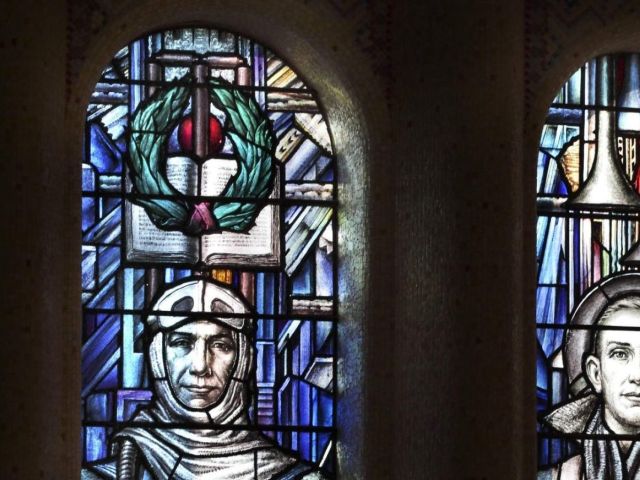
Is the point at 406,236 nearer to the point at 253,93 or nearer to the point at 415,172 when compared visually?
the point at 415,172

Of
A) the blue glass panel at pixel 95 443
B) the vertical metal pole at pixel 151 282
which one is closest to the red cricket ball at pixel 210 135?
the vertical metal pole at pixel 151 282

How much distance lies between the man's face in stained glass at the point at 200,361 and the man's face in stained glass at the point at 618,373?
2.12 meters

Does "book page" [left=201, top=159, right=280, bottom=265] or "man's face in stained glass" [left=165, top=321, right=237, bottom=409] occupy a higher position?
"book page" [left=201, top=159, right=280, bottom=265]

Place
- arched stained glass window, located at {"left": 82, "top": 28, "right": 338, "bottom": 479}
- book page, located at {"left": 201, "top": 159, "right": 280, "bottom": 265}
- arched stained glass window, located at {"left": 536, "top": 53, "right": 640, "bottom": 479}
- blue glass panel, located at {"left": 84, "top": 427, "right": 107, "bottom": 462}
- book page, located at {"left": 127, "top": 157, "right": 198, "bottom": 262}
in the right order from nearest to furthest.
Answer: blue glass panel, located at {"left": 84, "top": 427, "right": 107, "bottom": 462}, arched stained glass window, located at {"left": 82, "top": 28, "right": 338, "bottom": 479}, book page, located at {"left": 127, "top": 157, "right": 198, "bottom": 262}, book page, located at {"left": 201, "top": 159, "right": 280, "bottom": 265}, arched stained glass window, located at {"left": 536, "top": 53, "right": 640, "bottom": 479}

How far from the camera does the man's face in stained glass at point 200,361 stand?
1218cm

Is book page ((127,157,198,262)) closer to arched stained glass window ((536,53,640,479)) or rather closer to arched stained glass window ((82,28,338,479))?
arched stained glass window ((82,28,338,479))

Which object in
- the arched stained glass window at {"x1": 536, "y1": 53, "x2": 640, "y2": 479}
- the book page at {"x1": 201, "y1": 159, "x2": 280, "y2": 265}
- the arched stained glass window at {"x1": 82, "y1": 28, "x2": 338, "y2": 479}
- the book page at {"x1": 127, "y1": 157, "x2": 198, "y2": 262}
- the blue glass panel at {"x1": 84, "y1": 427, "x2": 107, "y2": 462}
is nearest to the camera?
the blue glass panel at {"x1": 84, "y1": 427, "x2": 107, "y2": 462}

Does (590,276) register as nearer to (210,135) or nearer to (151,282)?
(210,135)

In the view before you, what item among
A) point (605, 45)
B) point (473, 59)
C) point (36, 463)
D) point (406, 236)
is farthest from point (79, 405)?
point (605, 45)

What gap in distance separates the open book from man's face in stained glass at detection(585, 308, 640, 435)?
197 centimetres

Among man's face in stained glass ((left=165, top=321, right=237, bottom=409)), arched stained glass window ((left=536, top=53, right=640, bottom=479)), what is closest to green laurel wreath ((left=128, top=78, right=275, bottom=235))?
man's face in stained glass ((left=165, top=321, right=237, bottom=409))

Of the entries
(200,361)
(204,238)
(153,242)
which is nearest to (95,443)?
(200,361)

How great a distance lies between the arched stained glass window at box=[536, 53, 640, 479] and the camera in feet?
41.0

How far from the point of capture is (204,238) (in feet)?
40.5
